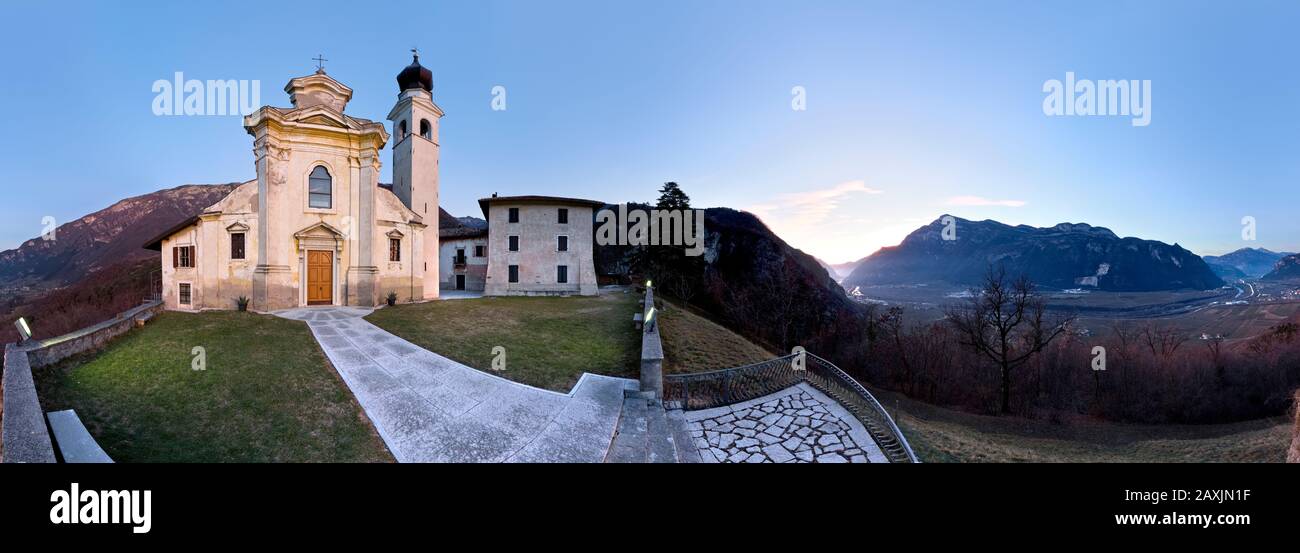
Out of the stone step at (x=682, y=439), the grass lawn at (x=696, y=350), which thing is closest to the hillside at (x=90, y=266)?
the grass lawn at (x=696, y=350)

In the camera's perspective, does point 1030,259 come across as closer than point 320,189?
No

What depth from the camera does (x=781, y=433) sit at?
782cm

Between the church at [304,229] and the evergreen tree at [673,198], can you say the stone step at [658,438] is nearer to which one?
the church at [304,229]

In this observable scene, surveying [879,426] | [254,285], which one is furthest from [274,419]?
[254,285]

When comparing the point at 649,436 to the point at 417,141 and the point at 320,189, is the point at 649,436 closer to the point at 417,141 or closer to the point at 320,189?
the point at 320,189

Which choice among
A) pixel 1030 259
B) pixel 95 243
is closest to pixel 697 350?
pixel 1030 259

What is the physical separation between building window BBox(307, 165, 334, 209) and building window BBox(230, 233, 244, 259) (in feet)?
8.89

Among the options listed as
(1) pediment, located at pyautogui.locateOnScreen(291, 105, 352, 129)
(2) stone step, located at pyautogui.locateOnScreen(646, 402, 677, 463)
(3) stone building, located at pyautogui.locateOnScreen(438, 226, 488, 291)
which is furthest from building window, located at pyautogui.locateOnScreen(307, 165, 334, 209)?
(2) stone step, located at pyautogui.locateOnScreen(646, 402, 677, 463)

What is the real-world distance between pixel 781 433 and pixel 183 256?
2398 centimetres

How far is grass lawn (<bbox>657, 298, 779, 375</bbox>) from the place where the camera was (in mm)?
12195

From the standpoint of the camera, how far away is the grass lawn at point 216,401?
6012 millimetres

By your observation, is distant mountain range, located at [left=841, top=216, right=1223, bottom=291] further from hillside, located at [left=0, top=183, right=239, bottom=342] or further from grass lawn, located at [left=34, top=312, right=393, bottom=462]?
hillside, located at [left=0, top=183, right=239, bottom=342]

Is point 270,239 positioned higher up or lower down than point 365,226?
lower down

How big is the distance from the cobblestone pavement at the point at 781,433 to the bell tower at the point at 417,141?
22.5 m
